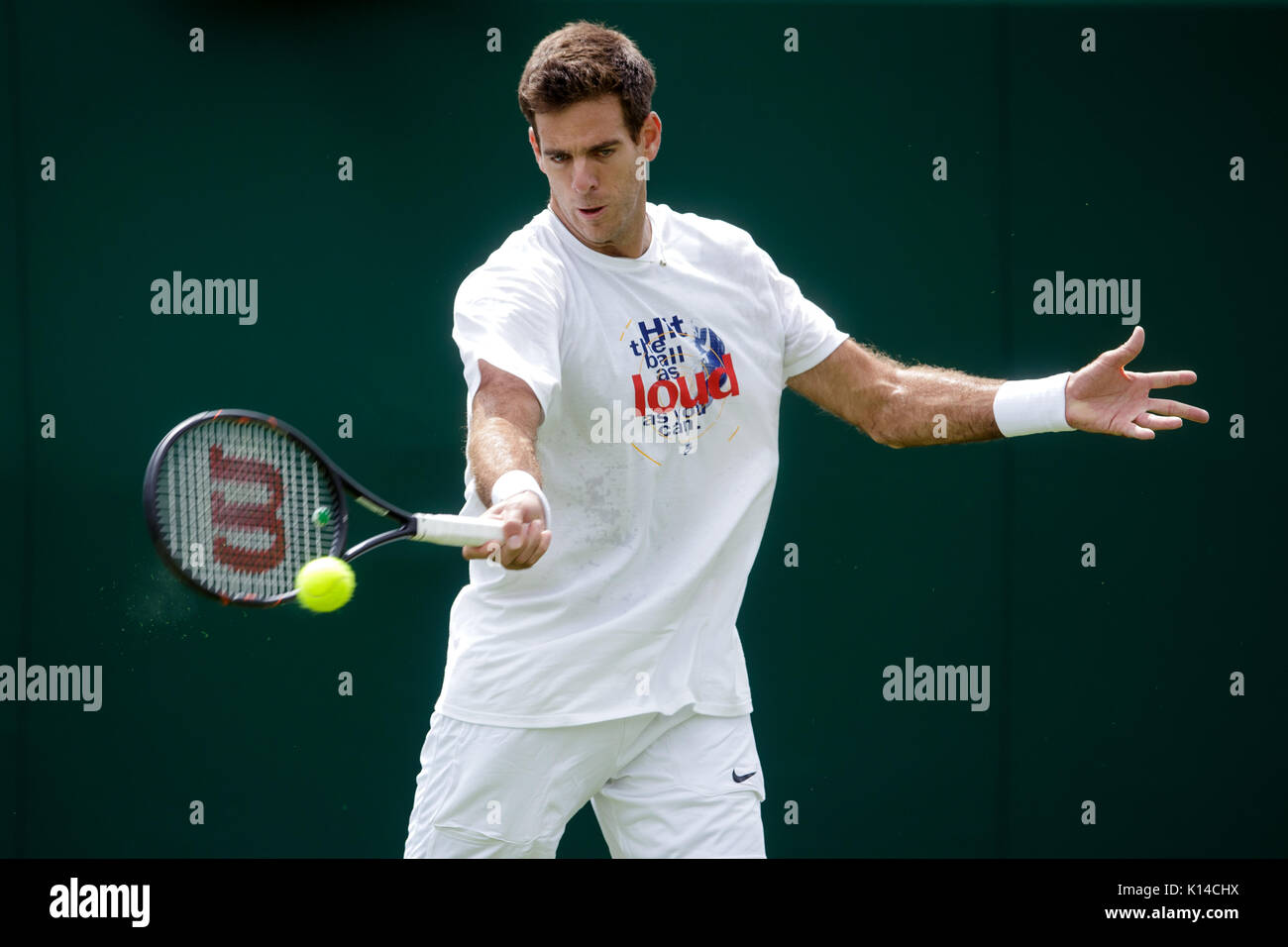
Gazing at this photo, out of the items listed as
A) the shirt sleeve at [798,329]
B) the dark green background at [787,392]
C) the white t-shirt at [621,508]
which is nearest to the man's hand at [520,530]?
the white t-shirt at [621,508]

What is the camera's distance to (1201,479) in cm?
464

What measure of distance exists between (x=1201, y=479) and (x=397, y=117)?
2.59m

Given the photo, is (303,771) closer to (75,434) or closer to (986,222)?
(75,434)

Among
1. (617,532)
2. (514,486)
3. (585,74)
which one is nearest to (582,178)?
(585,74)

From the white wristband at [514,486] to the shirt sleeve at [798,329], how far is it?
100 cm

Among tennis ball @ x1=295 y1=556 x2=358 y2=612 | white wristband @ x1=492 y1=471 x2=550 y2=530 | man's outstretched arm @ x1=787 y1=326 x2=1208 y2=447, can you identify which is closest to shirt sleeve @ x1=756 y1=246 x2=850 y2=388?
man's outstretched arm @ x1=787 y1=326 x2=1208 y2=447

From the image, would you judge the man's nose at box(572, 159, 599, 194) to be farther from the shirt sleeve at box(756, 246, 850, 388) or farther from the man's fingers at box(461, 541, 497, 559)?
the man's fingers at box(461, 541, 497, 559)

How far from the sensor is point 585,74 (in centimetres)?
314

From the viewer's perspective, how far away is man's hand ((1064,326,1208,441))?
10.7 ft

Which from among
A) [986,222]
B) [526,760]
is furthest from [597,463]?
[986,222]

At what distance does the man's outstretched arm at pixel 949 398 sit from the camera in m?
3.26

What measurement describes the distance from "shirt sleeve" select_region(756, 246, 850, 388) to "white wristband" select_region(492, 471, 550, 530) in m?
1.00

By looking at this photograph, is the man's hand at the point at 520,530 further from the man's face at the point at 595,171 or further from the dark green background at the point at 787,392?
the dark green background at the point at 787,392

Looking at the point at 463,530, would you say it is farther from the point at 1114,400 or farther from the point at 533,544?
the point at 1114,400
